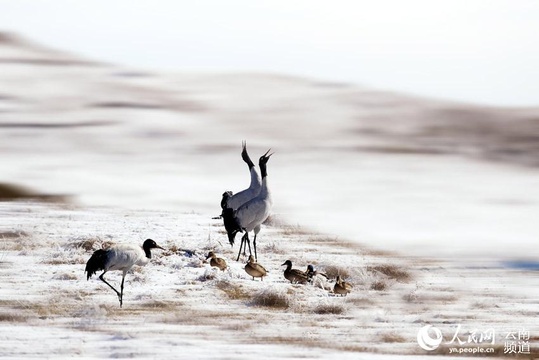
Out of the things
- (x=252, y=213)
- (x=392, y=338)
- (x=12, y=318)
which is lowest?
(x=12, y=318)

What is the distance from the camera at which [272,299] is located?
12875 millimetres

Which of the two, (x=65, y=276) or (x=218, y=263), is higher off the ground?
(x=218, y=263)

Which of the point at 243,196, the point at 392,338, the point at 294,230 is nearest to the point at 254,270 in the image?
the point at 243,196

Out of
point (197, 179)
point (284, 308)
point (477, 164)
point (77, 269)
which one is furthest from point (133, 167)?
point (284, 308)

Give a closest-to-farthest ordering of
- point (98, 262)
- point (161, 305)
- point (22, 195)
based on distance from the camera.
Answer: point (98, 262) < point (161, 305) < point (22, 195)

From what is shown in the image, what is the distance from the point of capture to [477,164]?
1278 inches

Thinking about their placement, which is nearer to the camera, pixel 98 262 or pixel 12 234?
pixel 98 262

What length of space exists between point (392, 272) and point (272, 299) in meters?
3.25

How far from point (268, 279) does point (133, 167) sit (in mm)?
15932

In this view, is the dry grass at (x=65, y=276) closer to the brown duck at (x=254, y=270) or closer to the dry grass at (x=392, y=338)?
the brown duck at (x=254, y=270)

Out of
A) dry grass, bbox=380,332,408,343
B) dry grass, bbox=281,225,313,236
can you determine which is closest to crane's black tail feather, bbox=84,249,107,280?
dry grass, bbox=380,332,408,343

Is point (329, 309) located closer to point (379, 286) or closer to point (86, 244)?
point (379, 286)

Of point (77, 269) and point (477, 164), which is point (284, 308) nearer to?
point (77, 269)

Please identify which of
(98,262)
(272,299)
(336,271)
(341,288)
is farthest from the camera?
(336,271)
